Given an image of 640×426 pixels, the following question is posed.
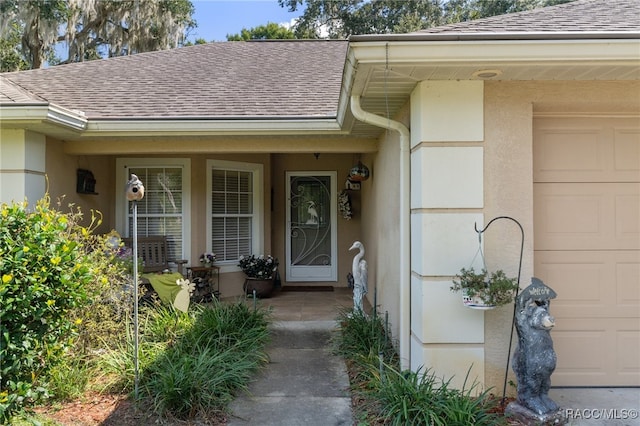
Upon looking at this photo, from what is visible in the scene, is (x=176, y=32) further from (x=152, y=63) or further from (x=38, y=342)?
(x=38, y=342)

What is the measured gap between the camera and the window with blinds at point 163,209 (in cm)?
687

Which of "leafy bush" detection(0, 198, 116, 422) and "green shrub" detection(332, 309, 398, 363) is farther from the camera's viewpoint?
"green shrub" detection(332, 309, 398, 363)

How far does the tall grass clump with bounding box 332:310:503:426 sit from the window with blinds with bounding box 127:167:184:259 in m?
3.95

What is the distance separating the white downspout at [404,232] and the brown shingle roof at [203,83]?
66.5 inches

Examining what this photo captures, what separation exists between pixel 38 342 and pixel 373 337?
291cm

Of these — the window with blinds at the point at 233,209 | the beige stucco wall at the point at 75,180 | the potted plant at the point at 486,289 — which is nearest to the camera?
the potted plant at the point at 486,289

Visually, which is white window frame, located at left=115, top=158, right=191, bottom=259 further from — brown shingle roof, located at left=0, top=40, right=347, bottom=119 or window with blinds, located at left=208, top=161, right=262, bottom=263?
brown shingle roof, located at left=0, top=40, right=347, bottom=119

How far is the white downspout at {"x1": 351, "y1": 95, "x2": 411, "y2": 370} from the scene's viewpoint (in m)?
3.79

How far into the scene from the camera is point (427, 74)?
130 inches

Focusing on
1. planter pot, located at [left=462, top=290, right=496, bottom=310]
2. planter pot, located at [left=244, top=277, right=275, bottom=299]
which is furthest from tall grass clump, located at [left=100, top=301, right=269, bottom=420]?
planter pot, located at [left=462, top=290, right=496, bottom=310]

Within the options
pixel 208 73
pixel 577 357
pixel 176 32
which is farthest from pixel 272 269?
pixel 176 32

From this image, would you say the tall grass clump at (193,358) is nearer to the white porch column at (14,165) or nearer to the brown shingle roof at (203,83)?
the white porch column at (14,165)

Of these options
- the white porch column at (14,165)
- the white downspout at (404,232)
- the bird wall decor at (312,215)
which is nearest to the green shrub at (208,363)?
the white downspout at (404,232)

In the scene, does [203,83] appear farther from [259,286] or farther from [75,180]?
[259,286]
